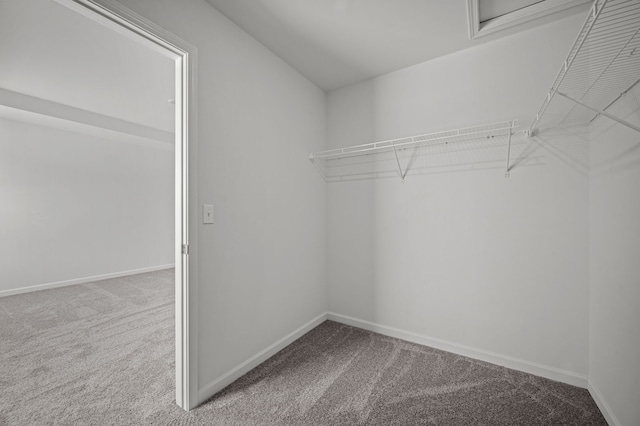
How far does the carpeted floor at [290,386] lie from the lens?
4.95 feet

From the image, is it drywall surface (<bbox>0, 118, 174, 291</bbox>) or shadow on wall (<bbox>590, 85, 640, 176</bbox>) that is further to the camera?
drywall surface (<bbox>0, 118, 174, 291</bbox>)

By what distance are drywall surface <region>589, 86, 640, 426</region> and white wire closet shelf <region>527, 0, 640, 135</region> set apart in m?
0.09

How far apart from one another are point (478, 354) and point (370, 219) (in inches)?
53.7

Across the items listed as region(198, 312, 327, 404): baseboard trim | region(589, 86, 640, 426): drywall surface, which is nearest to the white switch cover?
region(198, 312, 327, 404): baseboard trim

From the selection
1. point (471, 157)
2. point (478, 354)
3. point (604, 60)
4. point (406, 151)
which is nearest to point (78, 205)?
point (406, 151)

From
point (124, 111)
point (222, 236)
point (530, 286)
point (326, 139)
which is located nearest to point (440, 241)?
point (530, 286)

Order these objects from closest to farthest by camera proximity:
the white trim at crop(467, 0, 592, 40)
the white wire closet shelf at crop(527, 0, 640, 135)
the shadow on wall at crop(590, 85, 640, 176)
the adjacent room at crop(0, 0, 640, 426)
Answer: the white wire closet shelf at crop(527, 0, 640, 135) < the shadow on wall at crop(590, 85, 640, 176) < the adjacent room at crop(0, 0, 640, 426) < the white trim at crop(467, 0, 592, 40)

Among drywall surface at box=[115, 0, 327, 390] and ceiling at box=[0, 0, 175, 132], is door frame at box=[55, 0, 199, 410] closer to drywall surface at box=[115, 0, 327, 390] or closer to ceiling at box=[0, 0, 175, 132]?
drywall surface at box=[115, 0, 327, 390]

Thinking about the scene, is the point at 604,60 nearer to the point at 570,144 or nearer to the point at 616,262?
the point at 570,144

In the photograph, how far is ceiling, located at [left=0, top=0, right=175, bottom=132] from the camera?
1.93 m

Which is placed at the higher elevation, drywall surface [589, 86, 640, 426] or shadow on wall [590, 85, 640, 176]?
shadow on wall [590, 85, 640, 176]

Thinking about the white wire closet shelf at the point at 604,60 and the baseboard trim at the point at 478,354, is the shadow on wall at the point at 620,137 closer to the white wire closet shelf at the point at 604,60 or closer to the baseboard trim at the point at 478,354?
the white wire closet shelf at the point at 604,60

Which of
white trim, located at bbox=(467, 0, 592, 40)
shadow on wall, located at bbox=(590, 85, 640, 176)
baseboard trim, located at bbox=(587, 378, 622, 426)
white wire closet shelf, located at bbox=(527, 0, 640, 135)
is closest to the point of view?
white wire closet shelf, located at bbox=(527, 0, 640, 135)

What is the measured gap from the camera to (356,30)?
6.31ft
